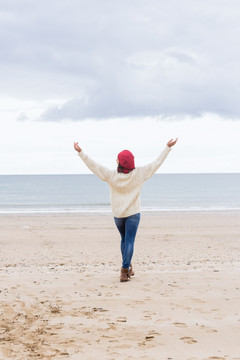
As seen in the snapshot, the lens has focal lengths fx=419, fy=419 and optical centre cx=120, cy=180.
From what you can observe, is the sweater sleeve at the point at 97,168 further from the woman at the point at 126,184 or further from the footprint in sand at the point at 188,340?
the footprint in sand at the point at 188,340

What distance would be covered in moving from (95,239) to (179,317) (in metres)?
11.5

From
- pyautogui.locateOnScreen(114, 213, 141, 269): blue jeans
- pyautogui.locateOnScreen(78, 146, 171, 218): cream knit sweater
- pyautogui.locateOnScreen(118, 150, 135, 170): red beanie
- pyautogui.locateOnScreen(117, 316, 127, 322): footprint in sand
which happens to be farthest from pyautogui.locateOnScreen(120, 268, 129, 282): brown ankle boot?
pyautogui.locateOnScreen(117, 316, 127, 322): footprint in sand

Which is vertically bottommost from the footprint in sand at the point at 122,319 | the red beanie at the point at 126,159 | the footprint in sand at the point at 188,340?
the footprint in sand at the point at 122,319

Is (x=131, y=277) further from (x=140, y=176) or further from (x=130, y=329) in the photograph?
(x=130, y=329)

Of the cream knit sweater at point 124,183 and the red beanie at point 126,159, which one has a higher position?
the red beanie at point 126,159

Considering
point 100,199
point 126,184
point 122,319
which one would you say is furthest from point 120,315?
point 100,199

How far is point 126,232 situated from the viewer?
21.1 feet

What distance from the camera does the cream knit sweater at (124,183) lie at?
20.8ft

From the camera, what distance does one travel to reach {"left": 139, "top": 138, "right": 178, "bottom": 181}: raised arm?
6273 mm

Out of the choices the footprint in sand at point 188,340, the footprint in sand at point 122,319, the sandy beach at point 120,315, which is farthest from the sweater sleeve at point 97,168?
the footprint in sand at point 188,340

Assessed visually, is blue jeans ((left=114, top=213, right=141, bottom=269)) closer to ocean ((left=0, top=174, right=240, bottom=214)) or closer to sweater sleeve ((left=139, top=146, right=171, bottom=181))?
sweater sleeve ((left=139, top=146, right=171, bottom=181))

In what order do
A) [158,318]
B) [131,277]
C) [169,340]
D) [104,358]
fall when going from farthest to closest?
1. [131,277]
2. [158,318]
3. [169,340]
4. [104,358]

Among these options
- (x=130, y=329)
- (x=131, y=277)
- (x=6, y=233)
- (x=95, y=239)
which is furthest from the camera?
(x=6, y=233)

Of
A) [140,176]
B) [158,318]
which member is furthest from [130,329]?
[140,176]
